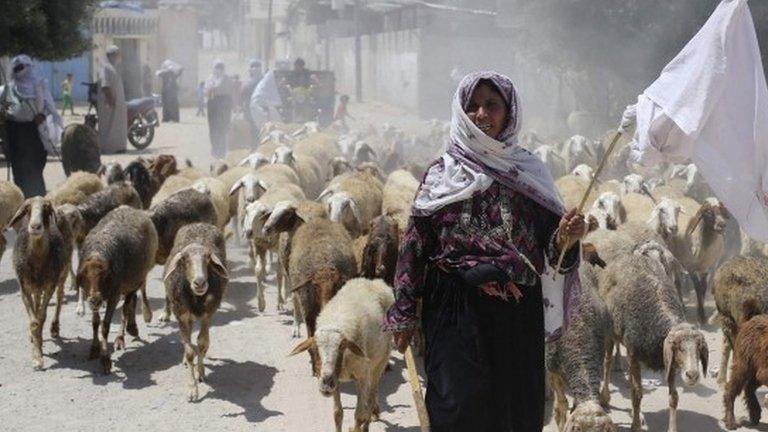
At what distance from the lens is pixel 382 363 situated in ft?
21.1

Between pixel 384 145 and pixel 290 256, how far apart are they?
32.3ft

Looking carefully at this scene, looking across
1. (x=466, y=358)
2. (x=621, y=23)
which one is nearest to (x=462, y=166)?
(x=466, y=358)

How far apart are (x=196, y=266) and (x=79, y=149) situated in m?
7.92

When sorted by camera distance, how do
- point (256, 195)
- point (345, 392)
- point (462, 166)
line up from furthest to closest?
point (256, 195) → point (345, 392) → point (462, 166)

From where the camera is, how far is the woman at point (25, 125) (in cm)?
1359

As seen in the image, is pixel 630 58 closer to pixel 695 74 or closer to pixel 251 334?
pixel 251 334

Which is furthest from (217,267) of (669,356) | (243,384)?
(669,356)

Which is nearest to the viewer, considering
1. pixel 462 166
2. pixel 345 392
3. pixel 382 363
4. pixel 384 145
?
pixel 462 166

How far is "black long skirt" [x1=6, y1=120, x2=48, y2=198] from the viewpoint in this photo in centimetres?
1373

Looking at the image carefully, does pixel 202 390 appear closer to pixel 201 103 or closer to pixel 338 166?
pixel 338 166

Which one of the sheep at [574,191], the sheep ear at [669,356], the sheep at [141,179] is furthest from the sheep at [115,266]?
the sheep at [574,191]

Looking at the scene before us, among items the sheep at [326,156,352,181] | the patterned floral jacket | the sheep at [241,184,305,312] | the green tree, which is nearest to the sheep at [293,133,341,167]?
the sheep at [326,156,352,181]

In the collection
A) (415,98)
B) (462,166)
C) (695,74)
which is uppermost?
(695,74)

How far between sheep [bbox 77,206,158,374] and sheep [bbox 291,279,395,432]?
2.10 metres
